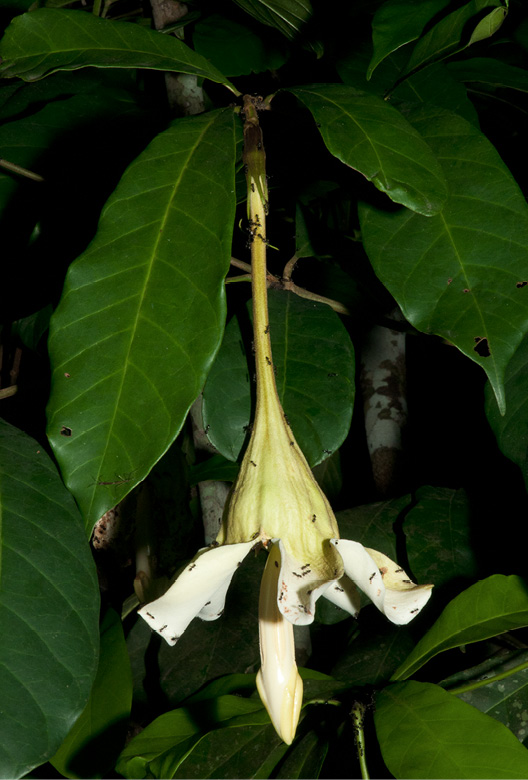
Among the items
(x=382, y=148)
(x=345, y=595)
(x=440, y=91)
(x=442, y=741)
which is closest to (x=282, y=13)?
(x=440, y=91)

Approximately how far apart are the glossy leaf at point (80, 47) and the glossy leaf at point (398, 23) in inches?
4.3

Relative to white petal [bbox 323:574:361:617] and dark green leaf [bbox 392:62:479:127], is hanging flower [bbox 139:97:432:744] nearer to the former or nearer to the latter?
white petal [bbox 323:574:361:617]

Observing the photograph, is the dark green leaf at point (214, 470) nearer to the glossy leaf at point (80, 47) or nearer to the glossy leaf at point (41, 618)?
the glossy leaf at point (41, 618)

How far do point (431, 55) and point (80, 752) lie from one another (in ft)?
2.23

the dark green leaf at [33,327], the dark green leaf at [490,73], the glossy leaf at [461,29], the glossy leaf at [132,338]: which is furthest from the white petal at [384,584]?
the dark green leaf at [33,327]

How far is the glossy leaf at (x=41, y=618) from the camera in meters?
0.43

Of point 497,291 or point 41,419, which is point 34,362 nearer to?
point 41,419

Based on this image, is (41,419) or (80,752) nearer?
(80,752)

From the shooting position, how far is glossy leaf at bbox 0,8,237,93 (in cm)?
43

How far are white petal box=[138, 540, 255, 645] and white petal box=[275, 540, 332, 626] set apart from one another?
0.02 m

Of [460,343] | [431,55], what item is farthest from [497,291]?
[431,55]

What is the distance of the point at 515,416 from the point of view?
0.54 metres

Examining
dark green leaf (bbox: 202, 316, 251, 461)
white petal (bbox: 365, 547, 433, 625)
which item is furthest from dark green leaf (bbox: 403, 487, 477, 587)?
white petal (bbox: 365, 547, 433, 625)

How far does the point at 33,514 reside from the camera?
0.47m
